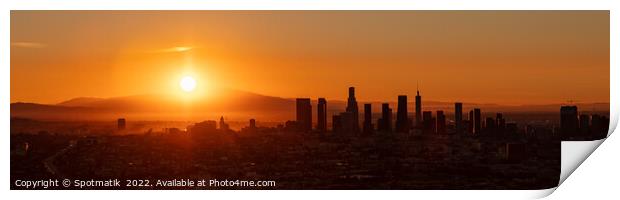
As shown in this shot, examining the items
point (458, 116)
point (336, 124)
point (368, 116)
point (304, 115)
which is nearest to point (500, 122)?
point (458, 116)

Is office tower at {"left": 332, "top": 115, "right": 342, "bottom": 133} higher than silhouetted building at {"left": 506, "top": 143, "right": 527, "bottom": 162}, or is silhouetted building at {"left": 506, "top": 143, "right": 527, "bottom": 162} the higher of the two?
office tower at {"left": 332, "top": 115, "right": 342, "bottom": 133}

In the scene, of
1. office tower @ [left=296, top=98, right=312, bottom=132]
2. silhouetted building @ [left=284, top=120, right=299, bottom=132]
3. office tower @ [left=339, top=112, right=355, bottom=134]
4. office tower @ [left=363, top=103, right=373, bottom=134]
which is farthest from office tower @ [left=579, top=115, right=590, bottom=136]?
silhouetted building @ [left=284, top=120, right=299, bottom=132]

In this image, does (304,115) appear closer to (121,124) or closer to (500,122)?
(121,124)

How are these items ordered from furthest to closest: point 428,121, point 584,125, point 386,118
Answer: point 428,121 → point 386,118 → point 584,125

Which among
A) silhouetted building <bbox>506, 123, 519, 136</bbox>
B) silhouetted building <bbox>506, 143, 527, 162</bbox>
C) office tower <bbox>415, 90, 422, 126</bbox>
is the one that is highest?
office tower <bbox>415, 90, 422, 126</bbox>

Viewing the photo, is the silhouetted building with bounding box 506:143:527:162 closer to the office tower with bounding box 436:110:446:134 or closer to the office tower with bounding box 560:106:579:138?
the office tower with bounding box 560:106:579:138

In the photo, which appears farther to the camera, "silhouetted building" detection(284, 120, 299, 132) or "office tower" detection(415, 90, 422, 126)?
"silhouetted building" detection(284, 120, 299, 132)
